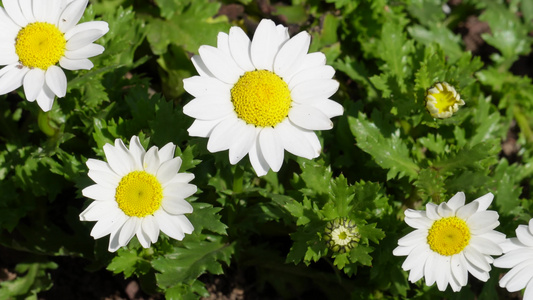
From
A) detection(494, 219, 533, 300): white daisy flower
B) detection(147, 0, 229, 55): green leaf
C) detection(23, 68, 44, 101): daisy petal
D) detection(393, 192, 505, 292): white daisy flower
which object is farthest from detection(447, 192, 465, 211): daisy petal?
detection(23, 68, 44, 101): daisy petal

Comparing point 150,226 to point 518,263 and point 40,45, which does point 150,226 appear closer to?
point 40,45

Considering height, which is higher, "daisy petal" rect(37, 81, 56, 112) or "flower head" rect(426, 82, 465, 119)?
"daisy petal" rect(37, 81, 56, 112)

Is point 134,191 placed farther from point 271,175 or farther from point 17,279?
point 17,279

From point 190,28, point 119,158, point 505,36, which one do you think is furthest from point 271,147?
point 505,36

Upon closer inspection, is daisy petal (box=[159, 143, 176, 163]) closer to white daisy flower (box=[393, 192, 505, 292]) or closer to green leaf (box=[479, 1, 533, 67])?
white daisy flower (box=[393, 192, 505, 292])

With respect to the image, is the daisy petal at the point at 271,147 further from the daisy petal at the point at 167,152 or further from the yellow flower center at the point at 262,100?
the daisy petal at the point at 167,152

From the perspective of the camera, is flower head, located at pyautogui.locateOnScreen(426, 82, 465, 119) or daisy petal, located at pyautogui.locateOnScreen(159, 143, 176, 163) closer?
daisy petal, located at pyautogui.locateOnScreen(159, 143, 176, 163)

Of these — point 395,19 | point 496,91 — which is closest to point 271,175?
point 395,19
